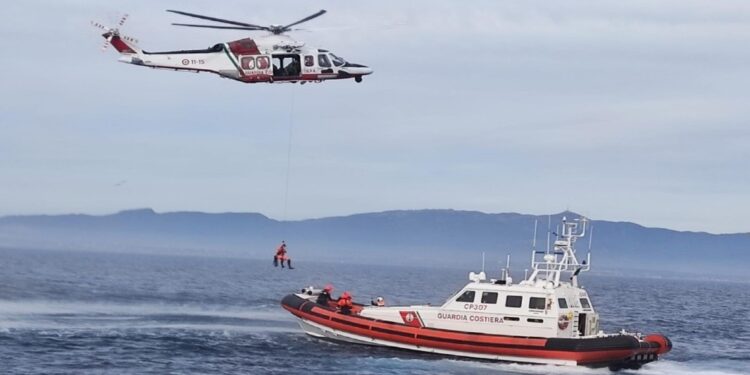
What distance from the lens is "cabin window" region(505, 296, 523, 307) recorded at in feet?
136

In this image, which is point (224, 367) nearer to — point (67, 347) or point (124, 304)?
point (67, 347)

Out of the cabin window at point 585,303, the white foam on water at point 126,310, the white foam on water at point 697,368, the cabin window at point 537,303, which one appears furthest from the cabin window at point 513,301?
the white foam on water at point 126,310

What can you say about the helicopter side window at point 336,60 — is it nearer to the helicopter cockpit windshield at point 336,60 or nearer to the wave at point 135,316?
the helicopter cockpit windshield at point 336,60

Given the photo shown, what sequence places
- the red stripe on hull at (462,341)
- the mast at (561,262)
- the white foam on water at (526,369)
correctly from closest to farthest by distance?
the white foam on water at (526,369) → the red stripe on hull at (462,341) → the mast at (561,262)

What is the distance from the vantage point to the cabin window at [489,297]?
137 ft

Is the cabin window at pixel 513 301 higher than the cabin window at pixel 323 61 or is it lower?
lower

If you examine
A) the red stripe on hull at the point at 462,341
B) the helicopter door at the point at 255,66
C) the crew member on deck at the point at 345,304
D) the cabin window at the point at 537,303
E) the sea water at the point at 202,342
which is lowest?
the sea water at the point at 202,342

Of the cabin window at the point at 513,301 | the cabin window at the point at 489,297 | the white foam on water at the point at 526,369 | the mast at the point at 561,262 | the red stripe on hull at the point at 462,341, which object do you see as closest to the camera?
the white foam on water at the point at 526,369

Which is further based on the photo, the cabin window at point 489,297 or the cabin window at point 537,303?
the cabin window at point 489,297

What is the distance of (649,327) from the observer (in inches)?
2418

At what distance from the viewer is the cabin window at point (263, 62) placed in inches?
1655

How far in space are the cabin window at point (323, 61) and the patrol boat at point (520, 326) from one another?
9861mm

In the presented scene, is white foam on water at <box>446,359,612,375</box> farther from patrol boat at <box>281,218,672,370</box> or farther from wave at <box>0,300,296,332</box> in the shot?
wave at <box>0,300,296,332</box>

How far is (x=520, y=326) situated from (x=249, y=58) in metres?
14.4
